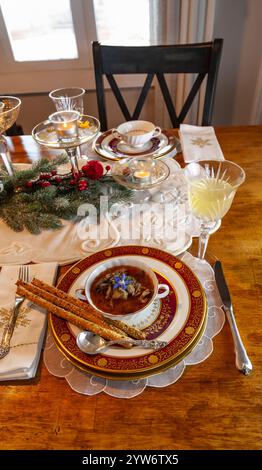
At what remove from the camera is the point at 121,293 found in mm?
560

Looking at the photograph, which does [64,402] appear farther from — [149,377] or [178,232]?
[178,232]

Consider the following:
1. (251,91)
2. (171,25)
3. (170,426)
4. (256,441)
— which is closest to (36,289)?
(170,426)

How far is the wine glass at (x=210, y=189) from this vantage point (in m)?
0.65

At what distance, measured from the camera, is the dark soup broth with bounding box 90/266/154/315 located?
1.82 feet

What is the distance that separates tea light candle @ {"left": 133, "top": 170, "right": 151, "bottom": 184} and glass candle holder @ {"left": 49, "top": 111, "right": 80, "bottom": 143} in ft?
0.63

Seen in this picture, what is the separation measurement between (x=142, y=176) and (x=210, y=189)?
260mm

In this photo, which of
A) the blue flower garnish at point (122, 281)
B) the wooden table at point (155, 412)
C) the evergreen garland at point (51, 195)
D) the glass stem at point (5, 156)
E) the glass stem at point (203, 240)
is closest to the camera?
the wooden table at point (155, 412)

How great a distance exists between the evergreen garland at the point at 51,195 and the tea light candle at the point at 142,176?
1.6 inches

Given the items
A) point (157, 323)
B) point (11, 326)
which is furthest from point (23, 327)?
point (157, 323)

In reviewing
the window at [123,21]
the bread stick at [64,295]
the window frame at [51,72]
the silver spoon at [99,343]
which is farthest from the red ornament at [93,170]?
the window at [123,21]

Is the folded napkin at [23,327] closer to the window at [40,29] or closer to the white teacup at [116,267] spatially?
the white teacup at [116,267]

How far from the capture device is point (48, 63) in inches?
72.6

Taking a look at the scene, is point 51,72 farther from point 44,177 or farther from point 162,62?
point 44,177

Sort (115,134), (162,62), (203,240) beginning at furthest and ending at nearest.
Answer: (162,62), (115,134), (203,240)
